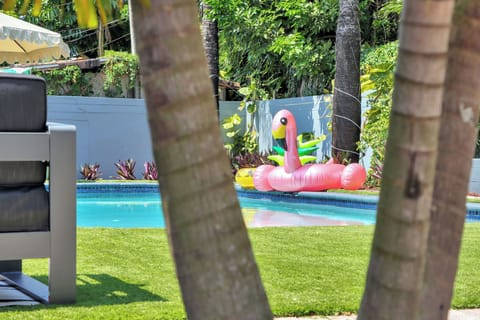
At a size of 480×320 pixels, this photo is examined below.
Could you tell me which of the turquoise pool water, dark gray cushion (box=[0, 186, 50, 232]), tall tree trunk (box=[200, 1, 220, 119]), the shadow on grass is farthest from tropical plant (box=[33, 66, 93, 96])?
dark gray cushion (box=[0, 186, 50, 232])

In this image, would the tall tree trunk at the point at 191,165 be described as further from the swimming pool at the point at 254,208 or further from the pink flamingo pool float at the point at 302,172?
the pink flamingo pool float at the point at 302,172

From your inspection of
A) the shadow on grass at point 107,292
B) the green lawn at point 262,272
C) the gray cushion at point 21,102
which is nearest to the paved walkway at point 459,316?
the green lawn at point 262,272

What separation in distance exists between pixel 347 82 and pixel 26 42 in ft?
24.6

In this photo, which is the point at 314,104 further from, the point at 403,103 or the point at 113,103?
the point at 403,103

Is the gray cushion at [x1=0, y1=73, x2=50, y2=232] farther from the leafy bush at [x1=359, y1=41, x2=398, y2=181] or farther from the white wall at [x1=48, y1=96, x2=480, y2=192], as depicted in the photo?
the white wall at [x1=48, y1=96, x2=480, y2=192]

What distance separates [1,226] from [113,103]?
1584cm

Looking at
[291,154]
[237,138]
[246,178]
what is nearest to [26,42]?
[291,154]

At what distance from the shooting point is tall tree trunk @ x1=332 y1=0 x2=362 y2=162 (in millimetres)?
15773

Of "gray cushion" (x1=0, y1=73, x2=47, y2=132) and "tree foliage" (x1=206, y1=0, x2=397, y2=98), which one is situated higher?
"tree foliage" (x1=206, y1=0, x2=397, y2=98)

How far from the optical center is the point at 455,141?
1883mm

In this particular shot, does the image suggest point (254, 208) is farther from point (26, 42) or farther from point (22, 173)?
point (22, 173)

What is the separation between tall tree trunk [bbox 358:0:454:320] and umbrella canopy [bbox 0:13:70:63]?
806cm

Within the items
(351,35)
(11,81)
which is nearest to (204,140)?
(11,81)

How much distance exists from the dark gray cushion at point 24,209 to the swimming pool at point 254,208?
663cm
